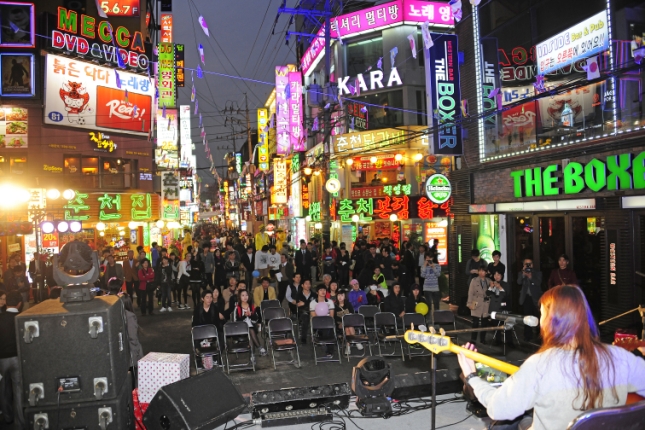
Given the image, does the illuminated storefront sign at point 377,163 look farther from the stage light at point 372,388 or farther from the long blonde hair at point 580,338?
the long blonde hair at point 580,338

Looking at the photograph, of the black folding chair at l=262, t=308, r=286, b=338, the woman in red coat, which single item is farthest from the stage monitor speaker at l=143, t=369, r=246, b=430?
the woman in red coat

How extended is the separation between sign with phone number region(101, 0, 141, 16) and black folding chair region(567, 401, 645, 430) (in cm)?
3036

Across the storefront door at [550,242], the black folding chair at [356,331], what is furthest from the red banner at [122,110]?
the storefront door at [550,242]

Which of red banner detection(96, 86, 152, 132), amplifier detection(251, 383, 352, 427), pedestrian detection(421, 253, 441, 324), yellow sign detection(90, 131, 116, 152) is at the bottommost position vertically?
amplifier detection(251, 383, 352, 427)

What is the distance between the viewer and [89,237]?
2630 cm

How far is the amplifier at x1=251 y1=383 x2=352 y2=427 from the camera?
6723 millimetres

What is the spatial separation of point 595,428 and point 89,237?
2695 centimetres

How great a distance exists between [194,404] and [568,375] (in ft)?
12.5

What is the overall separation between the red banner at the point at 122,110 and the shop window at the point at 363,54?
11626 mm

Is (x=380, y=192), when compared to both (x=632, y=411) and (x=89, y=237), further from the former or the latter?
(x=632, y=411)

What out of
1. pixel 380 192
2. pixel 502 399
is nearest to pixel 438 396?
pixel 502 399

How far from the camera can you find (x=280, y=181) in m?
43.7

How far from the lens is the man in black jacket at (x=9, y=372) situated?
6.95 meters

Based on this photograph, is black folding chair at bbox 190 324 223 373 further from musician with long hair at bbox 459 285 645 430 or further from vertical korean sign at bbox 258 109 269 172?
vertical korean sign at bbox 258 109 269 172
